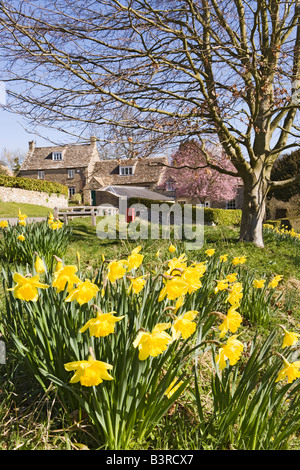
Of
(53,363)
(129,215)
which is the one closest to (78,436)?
(53,363)

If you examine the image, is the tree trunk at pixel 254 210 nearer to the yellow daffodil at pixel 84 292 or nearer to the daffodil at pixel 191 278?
the daffodil at pixel 191 278

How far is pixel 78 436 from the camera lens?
168 centimetres

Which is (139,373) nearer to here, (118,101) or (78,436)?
(78,436)

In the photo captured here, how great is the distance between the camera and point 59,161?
3872 cm

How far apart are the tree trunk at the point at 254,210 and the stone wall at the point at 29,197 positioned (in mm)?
18269

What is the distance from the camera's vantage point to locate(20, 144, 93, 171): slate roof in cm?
3800

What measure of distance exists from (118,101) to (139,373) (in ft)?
19.5

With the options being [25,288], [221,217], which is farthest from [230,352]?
[221,217]

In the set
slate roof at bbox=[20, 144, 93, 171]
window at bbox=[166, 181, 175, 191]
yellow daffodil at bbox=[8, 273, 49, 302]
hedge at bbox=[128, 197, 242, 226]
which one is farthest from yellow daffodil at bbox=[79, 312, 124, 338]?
slate roof at bbox=[20, 144, 93, 171]

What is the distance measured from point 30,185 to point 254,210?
800 inches

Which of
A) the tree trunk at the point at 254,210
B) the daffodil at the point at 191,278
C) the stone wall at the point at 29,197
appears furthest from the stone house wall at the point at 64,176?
the daffodil at the point at 191,278

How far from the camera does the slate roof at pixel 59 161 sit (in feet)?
125

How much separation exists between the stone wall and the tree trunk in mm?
18269

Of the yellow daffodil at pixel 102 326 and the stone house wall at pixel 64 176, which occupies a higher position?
the stone house wall at pixel 64 176
